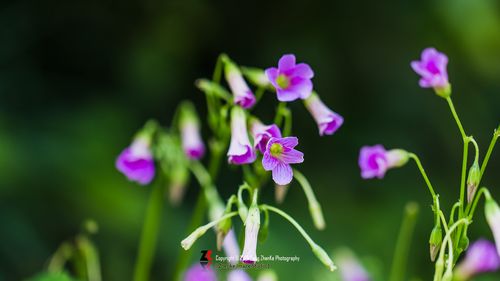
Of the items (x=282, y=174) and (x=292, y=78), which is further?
(x=292, y=78)

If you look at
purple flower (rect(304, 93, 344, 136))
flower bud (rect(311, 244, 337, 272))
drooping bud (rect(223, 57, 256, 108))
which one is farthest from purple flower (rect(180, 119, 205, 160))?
flower bud (rect(311, 244, 337, 272))

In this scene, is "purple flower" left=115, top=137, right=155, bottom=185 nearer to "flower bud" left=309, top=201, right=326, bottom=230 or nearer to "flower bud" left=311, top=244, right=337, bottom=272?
"flower bud" left=309, top=201, right=326, bottom=230

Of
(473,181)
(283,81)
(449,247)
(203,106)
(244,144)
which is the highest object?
(203,106)

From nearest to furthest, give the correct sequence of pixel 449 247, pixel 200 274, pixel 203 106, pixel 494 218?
pixel 449 247 < pixel 494 218 < pixel 200 274 < pixel 203 106

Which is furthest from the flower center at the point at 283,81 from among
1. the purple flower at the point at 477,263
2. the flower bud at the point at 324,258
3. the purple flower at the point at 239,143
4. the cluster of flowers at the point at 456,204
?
the purple flower at the point at 477,263

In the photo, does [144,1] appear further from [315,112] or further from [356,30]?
[315,112]

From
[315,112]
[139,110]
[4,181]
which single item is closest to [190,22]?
[139,110]

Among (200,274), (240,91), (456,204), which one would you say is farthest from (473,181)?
(200,274)

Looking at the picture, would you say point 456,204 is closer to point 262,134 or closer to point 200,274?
point 262,134
